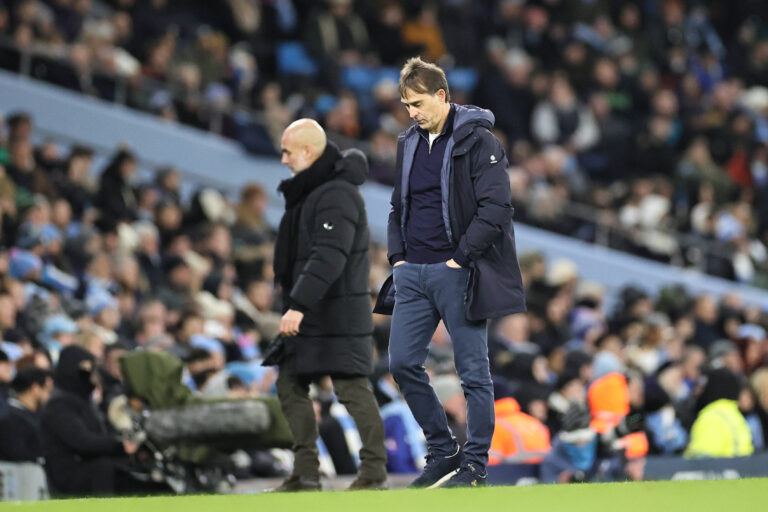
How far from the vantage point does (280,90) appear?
62.7 feet

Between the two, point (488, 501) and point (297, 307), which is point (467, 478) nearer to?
point (488, 501)

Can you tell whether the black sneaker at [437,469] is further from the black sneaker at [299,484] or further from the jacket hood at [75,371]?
the jacket hood at [75,371]

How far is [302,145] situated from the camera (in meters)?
8.11

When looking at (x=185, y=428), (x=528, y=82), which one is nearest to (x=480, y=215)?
(x=185, y=428)

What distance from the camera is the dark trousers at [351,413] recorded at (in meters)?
8.04

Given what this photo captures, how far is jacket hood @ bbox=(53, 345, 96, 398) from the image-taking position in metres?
9.49

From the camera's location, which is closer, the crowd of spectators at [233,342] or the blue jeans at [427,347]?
the blue jeans at [427,347]

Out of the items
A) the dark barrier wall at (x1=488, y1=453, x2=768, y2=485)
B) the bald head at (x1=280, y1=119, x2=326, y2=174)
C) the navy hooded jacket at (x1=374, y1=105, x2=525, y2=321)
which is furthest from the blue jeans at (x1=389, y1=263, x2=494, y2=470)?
the dark barrier wall at (x1=488, y1=453, x2=768, y2=485)

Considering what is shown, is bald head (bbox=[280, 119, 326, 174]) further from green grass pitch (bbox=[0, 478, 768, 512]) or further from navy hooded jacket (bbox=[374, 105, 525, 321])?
green grass pitch (bbox=[0, 478, 768, 512])

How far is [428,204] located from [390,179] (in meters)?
11.4

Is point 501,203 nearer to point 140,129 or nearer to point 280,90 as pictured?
point 140,129

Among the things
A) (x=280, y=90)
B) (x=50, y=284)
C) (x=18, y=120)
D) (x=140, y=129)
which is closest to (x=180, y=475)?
(x=50, y=284)

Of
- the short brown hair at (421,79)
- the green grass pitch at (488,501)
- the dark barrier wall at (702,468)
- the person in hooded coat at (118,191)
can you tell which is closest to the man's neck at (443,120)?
the short brown hair at (421,79)

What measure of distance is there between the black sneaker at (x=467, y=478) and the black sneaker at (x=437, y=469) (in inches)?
5.0
